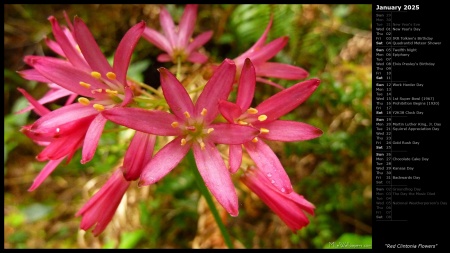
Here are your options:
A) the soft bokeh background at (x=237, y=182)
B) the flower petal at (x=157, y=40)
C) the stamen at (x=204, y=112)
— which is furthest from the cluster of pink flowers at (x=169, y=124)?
the soft bokeh background at (x=237, y=182)

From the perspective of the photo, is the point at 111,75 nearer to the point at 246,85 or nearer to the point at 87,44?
the point at 87,44

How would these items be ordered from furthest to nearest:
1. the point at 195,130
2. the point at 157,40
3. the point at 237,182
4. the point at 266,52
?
the point at 237,182 < the point at 157,40 < the point at 266,52 < the point at 195,130

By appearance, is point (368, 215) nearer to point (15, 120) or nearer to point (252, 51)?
point (252, 51)

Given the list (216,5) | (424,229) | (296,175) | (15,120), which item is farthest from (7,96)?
(424,229)

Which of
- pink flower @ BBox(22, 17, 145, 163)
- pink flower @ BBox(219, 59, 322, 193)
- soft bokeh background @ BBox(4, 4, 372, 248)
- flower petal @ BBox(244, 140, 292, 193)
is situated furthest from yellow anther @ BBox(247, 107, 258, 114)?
soft bokeh background @ BBox(4, 4, 372, 248)

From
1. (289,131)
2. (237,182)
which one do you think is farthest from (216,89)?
(237,182)

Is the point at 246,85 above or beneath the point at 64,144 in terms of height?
above
